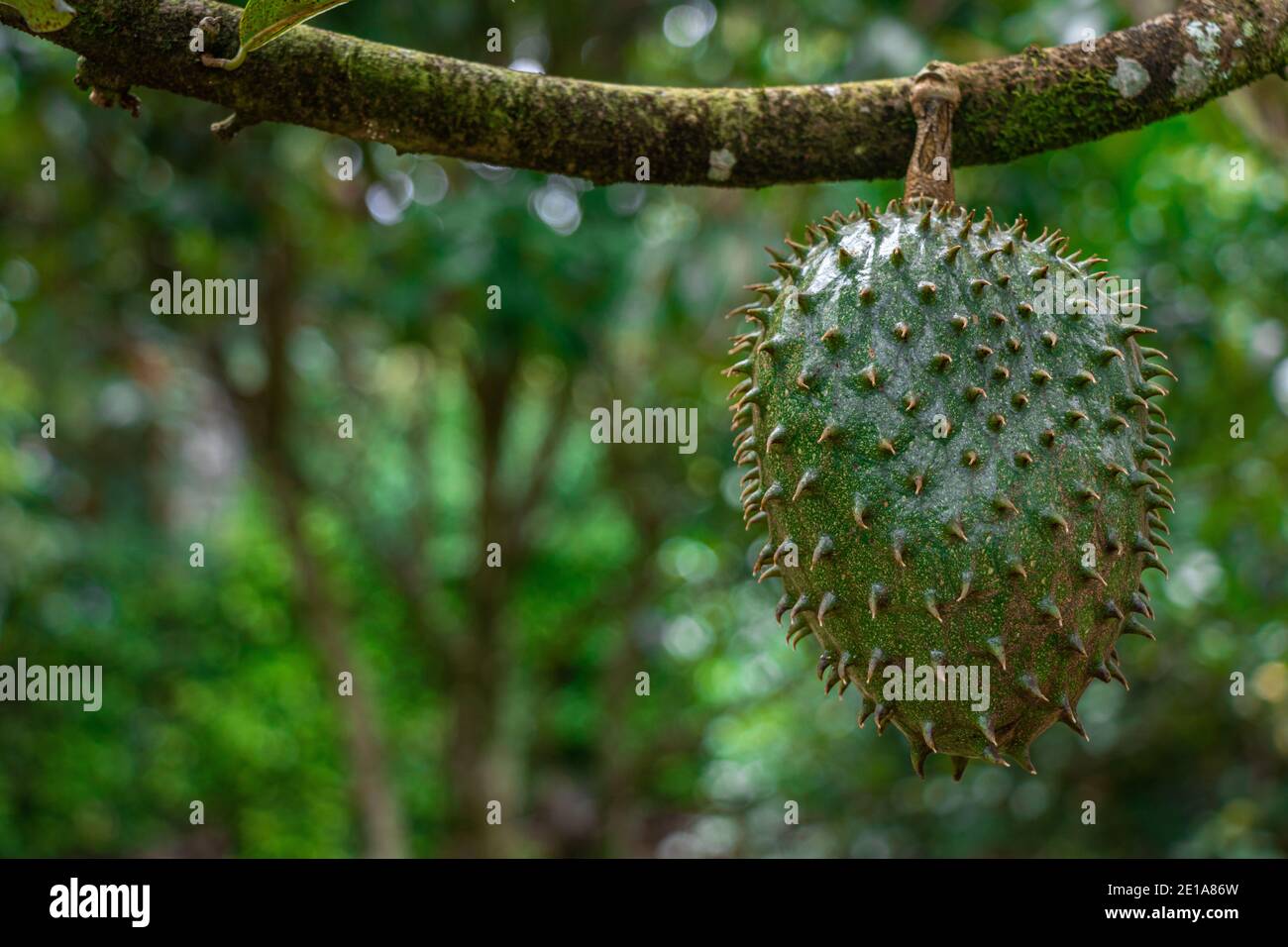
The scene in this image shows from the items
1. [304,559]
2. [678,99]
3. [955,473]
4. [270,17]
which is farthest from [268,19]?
[304,559]

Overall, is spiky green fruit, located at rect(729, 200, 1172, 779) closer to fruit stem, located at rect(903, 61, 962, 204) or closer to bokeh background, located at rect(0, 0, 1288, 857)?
fruit stem, located at rect(903, 61, 962, 204)

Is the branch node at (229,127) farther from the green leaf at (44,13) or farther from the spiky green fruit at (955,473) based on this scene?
the spiky green fruit at (955,473)

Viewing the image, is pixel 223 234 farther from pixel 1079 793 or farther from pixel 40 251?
pixel 1079 793

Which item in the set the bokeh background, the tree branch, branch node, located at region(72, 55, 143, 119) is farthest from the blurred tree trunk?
the tree branch

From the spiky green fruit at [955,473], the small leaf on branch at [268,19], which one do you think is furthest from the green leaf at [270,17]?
the spiky green fruit at [955,473]

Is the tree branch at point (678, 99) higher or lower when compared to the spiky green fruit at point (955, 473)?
higher

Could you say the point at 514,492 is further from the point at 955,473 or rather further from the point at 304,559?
the point at 955,473
